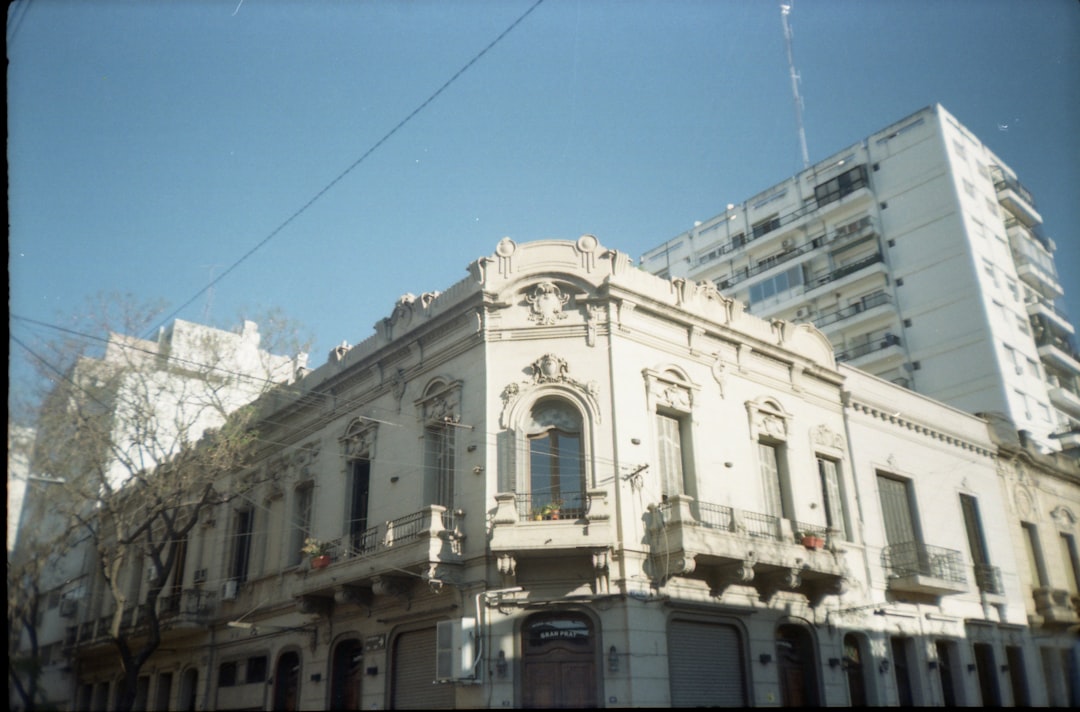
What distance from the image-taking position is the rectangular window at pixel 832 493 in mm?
21250

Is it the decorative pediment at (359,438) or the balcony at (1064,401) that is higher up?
the balcony at (1064,401)

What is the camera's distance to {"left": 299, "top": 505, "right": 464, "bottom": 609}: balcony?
1688 cm

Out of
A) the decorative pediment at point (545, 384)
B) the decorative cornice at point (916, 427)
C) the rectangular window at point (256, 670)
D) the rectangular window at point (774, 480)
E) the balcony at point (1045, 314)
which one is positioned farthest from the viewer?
the balcony at point (1045, 314)

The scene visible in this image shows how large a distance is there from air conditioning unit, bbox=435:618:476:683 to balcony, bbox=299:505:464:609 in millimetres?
1004

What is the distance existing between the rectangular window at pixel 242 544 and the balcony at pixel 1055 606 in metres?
22.1

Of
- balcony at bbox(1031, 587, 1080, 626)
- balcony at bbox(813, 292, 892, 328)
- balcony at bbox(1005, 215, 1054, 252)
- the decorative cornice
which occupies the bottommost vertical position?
balcony at bbox(1031, 587, 1080, 626)

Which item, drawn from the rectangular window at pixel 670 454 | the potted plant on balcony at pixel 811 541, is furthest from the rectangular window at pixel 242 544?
the potted plant on balcony at pixel 811 541

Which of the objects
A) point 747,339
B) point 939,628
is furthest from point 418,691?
point 939,628

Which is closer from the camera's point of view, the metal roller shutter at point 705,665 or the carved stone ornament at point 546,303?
the metal roller shutter at point 705,665

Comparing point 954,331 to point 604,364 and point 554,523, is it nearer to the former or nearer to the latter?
point 604,364

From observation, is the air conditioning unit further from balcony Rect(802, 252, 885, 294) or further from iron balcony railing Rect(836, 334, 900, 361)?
balcony Rect(802, 252, 885, 294)

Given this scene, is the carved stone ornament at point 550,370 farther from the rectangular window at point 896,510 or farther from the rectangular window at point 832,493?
the rectangular window at point 896,510

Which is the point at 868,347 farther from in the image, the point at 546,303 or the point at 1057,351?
the point at 546,303

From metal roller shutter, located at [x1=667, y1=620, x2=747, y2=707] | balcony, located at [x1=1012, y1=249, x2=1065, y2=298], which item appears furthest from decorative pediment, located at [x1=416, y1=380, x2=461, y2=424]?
balcony, located at [x1=1012, y1=249, x2=1065, y2=298]
